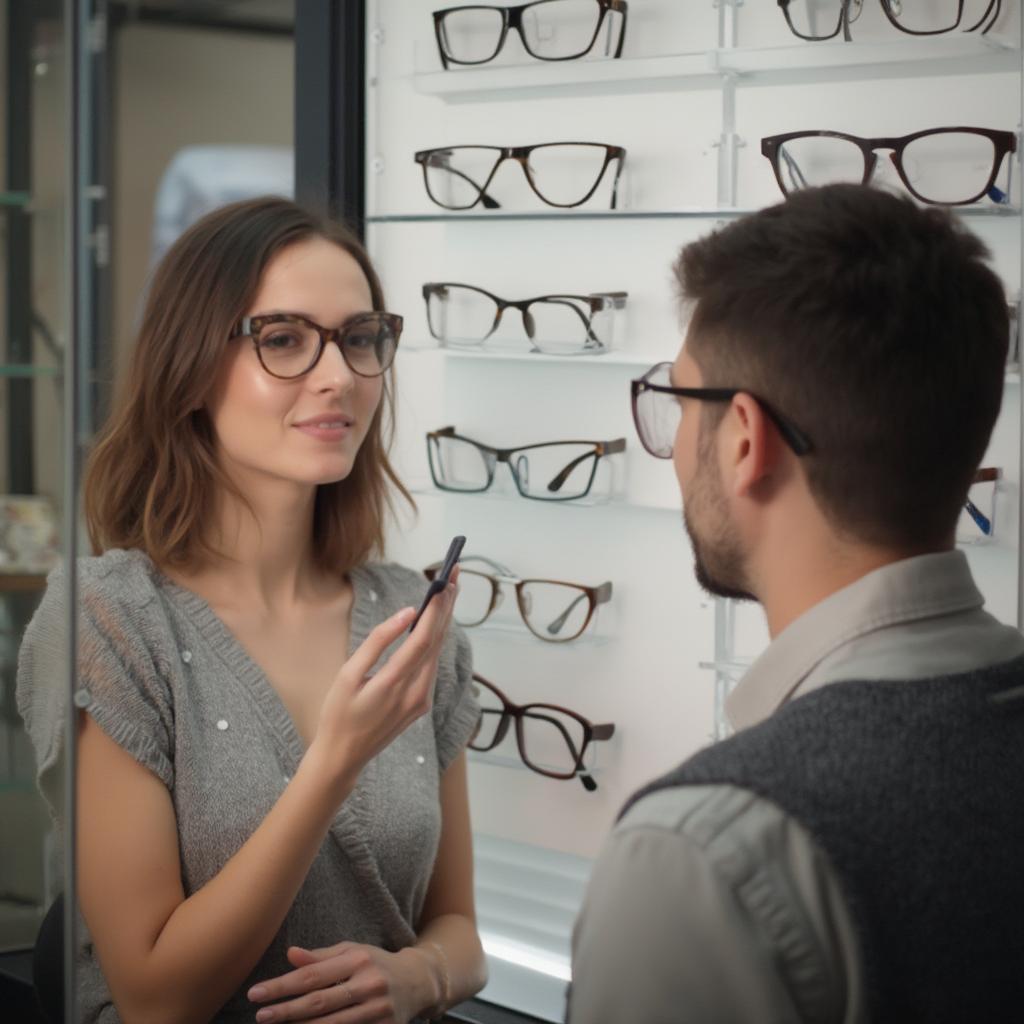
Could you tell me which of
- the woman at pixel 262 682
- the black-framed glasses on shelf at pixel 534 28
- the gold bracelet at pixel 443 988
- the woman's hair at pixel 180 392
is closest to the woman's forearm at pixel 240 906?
the woman at pixel 262 682

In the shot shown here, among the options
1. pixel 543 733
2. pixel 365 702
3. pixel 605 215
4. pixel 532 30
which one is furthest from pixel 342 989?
pixel 532 30

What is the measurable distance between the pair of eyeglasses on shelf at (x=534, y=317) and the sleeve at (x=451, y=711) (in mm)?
742

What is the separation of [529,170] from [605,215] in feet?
0.70

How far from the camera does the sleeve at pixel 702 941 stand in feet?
2.63

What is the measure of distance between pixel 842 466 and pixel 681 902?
36 centimetres

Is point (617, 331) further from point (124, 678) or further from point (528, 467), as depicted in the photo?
point (124, 678)

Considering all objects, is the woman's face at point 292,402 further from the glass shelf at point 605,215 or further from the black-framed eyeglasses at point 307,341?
the glass shelf at point 605,215

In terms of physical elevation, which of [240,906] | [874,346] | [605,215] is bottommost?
[240,906]

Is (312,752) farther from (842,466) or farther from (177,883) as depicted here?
(842,466)

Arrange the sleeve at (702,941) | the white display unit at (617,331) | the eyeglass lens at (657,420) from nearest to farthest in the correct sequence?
the sleeve at (702,941) → the eyeglass lens at (657,420) → the white display unit at (617,331)

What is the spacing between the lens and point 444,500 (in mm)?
2682

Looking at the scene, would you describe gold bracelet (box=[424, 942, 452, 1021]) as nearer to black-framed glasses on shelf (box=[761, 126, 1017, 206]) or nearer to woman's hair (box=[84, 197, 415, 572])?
woman's hair (box=[84, 197, 415, 572])

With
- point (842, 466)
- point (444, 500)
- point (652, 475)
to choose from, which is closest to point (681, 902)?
point (842, 466)

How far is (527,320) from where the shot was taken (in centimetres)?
251
